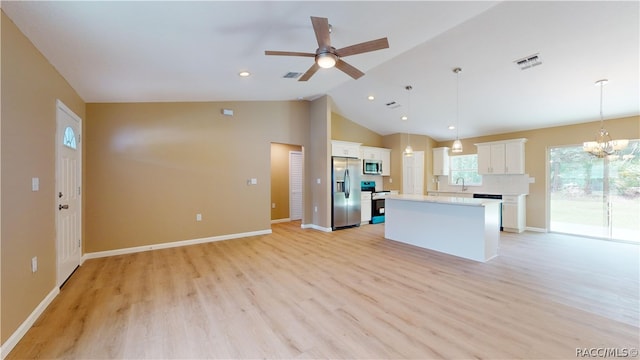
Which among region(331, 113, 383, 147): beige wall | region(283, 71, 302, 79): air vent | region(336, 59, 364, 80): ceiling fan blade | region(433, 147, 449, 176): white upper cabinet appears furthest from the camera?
region(433, 147, 449, 176): white upper cabinet

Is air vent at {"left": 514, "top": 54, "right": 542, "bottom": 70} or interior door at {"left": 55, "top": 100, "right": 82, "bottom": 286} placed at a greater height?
air vent at {"left": 514, "top": 54, "right": 542, "bottom": 70}

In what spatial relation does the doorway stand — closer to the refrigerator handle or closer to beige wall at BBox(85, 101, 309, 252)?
the refrigerator handle

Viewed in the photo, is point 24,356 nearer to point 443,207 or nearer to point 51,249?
point 51,249

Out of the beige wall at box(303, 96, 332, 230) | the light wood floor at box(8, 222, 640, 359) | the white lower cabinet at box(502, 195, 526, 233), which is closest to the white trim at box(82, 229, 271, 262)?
the light wood floor at box(8, 222, 640, 359)

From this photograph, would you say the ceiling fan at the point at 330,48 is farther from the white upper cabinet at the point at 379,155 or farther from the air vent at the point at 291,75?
the white upper cabinet at the point at 379,155

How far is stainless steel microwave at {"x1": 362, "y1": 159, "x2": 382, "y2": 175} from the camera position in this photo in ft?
23.9

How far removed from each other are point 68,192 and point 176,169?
1587 mm

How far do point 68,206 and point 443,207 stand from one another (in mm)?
5306

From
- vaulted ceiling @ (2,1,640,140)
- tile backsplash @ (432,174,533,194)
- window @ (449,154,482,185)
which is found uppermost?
vaulted ceiling @ (2,1,640,140)

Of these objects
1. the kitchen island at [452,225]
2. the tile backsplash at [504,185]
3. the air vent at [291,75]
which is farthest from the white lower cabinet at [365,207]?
the air vent at [291,75]

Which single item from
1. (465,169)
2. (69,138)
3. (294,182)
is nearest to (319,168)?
(294,182)

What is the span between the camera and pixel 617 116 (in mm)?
5020

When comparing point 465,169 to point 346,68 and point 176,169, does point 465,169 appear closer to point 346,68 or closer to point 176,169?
point 346,68

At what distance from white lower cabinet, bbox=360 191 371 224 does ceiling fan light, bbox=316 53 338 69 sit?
15.0 ft
